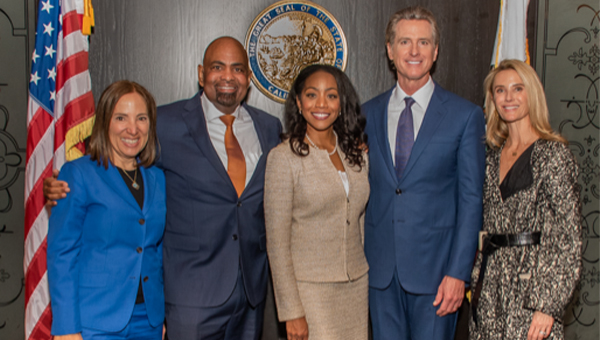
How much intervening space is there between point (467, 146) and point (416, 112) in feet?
1.06

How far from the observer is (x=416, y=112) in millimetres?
2213

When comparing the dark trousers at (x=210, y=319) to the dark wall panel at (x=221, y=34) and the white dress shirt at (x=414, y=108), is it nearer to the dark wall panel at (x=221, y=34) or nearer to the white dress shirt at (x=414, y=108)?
the white dress shirt at (x=414, y=108)

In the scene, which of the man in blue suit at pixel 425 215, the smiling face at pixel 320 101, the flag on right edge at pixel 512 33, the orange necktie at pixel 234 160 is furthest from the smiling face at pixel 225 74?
the flag on right edge at pixel 512 33

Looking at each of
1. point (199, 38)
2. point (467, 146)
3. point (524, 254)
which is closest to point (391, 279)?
point (524, 254)

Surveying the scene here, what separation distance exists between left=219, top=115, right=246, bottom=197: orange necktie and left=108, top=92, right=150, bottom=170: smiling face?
0.47 metres

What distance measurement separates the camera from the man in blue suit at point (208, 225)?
206 cm

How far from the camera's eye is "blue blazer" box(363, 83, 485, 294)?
206cm

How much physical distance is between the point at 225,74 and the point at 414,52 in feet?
3.39

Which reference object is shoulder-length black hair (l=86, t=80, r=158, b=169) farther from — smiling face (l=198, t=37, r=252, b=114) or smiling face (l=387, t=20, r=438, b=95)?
smiling face (l=387, t=20, r=438, b=95)

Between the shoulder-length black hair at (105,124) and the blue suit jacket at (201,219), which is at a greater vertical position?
the shoulder-length black hair at (105,124)

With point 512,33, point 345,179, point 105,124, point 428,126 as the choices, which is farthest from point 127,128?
point 512,33

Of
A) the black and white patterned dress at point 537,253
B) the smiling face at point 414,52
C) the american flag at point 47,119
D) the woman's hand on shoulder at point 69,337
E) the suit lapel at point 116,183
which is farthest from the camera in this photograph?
the american flag at point 47,119

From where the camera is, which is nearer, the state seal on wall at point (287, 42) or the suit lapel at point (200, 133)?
the suit lapel at point (200, 133)

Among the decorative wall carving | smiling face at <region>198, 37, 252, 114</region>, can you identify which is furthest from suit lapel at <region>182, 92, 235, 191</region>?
the decorative wall carving
